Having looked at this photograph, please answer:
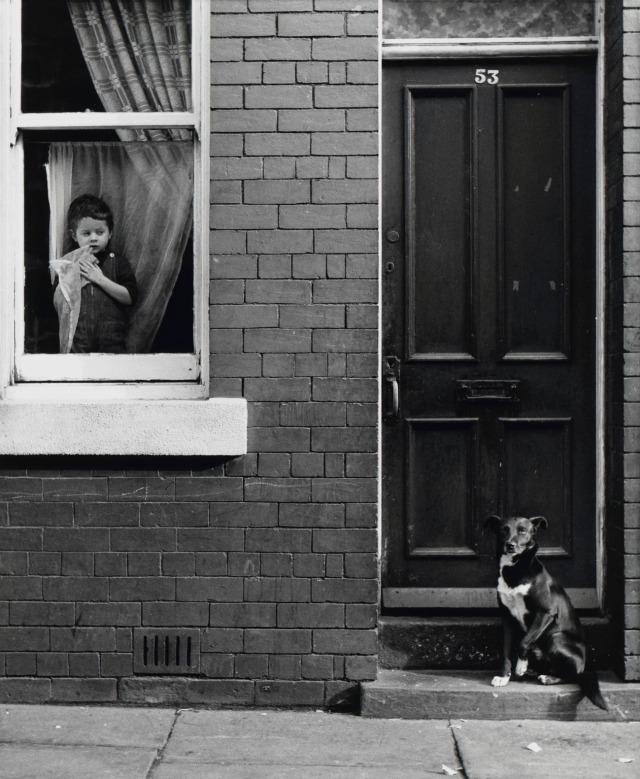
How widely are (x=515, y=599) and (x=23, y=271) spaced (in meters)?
2.97

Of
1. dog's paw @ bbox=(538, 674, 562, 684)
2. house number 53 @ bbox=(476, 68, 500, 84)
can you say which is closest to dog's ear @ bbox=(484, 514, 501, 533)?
dog's paw @ bbox=(538, 674, 562, 684)

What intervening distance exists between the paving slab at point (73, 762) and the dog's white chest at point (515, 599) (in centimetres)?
178

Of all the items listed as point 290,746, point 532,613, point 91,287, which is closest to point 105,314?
point 91,287

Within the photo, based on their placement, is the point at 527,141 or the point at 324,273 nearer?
the point at 324,273

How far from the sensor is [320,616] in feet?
15.9

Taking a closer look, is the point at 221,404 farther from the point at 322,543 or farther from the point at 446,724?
the point at 446,724

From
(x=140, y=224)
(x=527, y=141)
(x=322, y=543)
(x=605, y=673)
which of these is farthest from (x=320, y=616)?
(x=527, y=141)

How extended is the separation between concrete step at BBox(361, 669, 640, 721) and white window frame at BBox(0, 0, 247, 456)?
4.50 feet

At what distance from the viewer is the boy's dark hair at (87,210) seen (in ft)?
16.9

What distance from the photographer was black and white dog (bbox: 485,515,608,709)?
4.73 m

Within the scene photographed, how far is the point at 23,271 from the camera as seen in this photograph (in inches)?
202

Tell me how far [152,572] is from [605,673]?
2299 millimetres

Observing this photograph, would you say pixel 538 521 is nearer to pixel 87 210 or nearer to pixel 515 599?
→ pixel 515 599

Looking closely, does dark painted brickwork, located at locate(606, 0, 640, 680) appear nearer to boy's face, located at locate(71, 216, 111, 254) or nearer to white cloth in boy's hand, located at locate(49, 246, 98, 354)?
boy's face, located at locate(71, 216, 111, 254)
